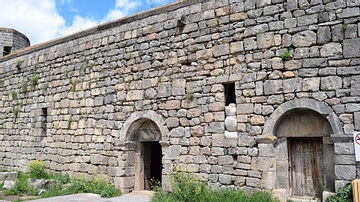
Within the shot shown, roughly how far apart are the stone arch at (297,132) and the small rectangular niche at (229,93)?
1.08 m

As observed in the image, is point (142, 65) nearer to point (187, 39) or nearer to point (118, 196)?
point (187, 39)

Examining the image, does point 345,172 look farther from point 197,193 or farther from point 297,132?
point 197,193

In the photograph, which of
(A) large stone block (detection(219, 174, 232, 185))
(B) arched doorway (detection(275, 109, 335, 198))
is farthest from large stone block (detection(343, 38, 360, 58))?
(A) large stone block (detection(219, 174, 232, 185))

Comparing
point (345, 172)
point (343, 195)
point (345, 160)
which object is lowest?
point (343, 195)

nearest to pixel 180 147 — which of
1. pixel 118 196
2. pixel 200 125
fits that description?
pixel 200 125

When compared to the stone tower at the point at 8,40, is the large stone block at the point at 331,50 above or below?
below

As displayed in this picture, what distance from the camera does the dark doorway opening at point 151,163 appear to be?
9134mm

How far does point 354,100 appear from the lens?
5.92m

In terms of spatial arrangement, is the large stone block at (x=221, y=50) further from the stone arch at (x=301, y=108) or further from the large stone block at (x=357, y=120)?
the large stone block at (x=357, y=120)

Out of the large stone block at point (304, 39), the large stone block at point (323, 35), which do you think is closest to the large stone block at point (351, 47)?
the large stone block at point (323, 35)

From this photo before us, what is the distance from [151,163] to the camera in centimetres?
976

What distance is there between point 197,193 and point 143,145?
112 inches

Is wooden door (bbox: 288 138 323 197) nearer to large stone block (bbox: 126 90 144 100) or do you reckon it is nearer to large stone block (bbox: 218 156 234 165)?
large stone block (bbox: 218 156 234 165)

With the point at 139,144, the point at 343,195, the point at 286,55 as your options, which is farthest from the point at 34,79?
the point at 343,195
